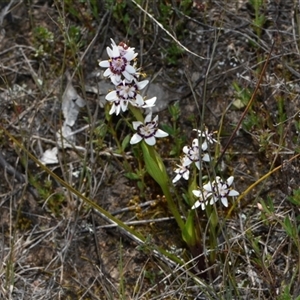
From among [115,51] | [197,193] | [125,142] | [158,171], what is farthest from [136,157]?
[115,51]

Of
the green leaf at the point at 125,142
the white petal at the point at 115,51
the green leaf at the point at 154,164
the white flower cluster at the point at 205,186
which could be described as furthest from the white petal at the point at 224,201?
the white petal at the point at 115,51

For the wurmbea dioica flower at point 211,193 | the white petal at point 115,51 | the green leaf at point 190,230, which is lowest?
the green leaf at point 190,230

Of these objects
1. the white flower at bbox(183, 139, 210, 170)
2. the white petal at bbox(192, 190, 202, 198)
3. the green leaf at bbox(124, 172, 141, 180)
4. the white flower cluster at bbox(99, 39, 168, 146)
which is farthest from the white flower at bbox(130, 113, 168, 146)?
the green leaf at bbox(124, 172, 141, 180)

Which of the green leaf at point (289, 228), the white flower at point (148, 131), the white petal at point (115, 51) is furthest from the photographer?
the white flower at point (148, 131)

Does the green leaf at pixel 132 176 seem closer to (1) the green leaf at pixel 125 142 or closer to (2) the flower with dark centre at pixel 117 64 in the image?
(1) the green leaf at pixel 125 142

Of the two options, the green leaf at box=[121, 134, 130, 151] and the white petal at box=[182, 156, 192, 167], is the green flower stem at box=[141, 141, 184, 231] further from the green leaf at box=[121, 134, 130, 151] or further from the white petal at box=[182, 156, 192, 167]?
the green leaf at box=[121, 134, 130, 151]

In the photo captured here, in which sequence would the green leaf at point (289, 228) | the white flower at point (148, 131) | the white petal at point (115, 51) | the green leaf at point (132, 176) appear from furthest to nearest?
1. the green leaf at point (132, 176)
2. the white flower at point (148, 131)
3. the green leaf at point (289, 228)
4. the white petal at point (115, 51)

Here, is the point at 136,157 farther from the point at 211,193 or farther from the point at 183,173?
the point at 211,193

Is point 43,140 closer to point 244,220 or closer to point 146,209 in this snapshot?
point 146,209
